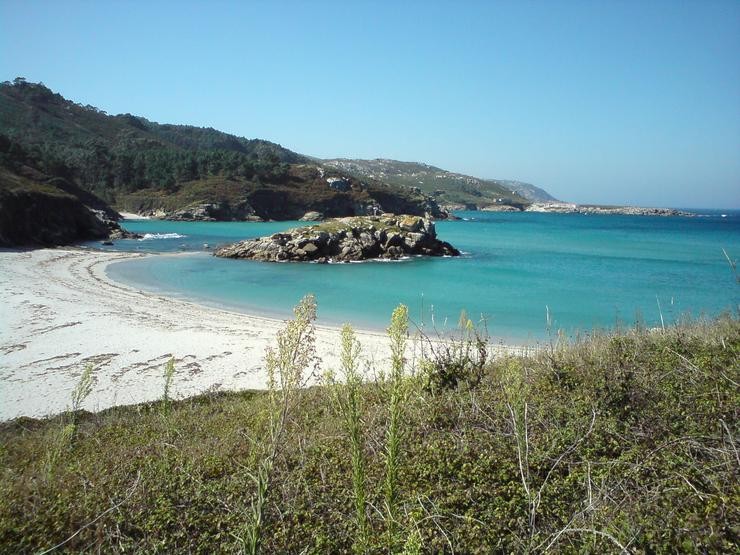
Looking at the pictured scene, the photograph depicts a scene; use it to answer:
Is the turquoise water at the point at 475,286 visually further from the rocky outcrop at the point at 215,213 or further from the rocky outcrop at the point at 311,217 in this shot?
the rocky outcrop at the point at 311,217

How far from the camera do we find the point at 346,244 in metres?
45.6

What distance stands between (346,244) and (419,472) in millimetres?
41608

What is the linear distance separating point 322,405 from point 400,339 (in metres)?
5.06

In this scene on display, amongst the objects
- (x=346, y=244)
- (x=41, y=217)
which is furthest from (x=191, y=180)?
(x=346, y=244)

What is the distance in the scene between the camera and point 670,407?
16.9 feet

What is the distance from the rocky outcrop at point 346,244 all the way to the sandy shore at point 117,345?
713 inches

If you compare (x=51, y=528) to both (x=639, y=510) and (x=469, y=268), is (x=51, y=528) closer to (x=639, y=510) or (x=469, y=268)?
(x=639, y=510)

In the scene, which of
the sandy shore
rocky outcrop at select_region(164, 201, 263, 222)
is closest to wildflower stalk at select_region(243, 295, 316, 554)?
the sandy shore

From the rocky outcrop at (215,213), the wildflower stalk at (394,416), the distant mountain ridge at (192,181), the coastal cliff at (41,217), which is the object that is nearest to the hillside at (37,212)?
the coastal cliff at (41,217)

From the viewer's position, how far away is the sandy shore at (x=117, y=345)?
1179 cm

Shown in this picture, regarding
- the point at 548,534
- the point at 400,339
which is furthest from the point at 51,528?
the point at 548,534

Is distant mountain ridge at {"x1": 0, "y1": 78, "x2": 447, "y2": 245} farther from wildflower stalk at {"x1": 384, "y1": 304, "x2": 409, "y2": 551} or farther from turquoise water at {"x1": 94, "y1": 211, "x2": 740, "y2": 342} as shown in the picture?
wildflower stalk at {"x1": 384, "y1": 304, "x2": 409, "y2": 551}

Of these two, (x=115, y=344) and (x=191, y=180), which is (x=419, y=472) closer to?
(x=115, y=344)

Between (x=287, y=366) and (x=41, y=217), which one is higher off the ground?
(x=41, y=217)
